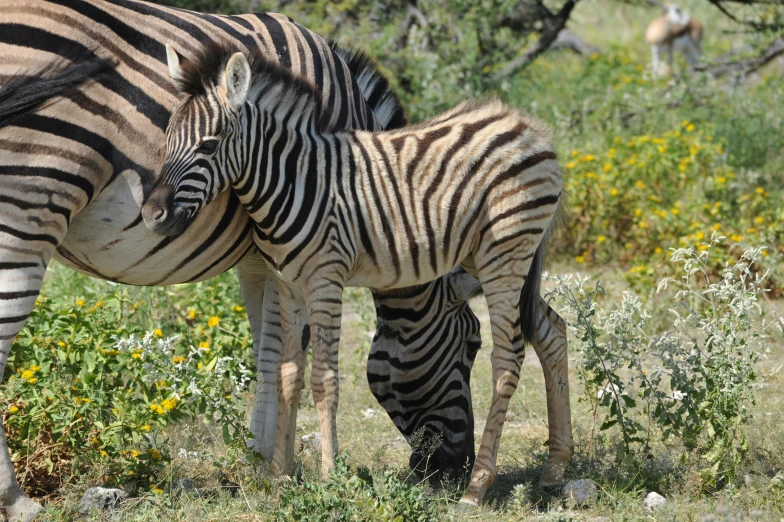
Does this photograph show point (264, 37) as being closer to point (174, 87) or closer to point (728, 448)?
point (174, 87)

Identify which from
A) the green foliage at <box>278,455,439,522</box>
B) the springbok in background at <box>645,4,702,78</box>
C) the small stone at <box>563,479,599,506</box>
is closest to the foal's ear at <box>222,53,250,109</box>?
the green foliage at <box>278,455,439,522</box>

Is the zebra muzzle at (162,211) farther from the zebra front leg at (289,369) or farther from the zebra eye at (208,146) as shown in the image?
the zebra front leg at (289,369)

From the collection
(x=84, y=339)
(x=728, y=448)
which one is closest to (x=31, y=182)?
(x=84, y=339)

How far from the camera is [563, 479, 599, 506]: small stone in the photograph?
182 inches

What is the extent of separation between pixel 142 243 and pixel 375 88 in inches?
72.6

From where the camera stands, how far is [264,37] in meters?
4.92

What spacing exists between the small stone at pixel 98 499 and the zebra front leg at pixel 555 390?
7.24 ft

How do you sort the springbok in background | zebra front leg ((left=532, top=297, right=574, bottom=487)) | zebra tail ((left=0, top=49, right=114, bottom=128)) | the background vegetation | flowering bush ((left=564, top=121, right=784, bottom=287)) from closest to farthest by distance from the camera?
zebra tail ((left=0, top=49, right=114, bottom=128))
the background vegetation
zebra front leg ((left=532, top=297, right=574, bottom=487))
flowering bush ((left=564, top=121, right=784, bottom=287))
the springbok in background

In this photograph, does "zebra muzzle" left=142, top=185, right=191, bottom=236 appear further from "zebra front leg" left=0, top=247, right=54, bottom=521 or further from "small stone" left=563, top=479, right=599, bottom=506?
"small stone" left=563, top=479, right=599, bottom=506

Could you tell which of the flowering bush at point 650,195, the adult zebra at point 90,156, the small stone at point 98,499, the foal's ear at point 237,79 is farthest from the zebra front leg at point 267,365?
the flowering bush at point 650,195

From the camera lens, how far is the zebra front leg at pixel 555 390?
16.3 ft

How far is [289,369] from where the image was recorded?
15.1ft

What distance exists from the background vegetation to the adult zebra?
46cm

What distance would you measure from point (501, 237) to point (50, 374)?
256cm
